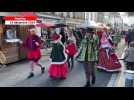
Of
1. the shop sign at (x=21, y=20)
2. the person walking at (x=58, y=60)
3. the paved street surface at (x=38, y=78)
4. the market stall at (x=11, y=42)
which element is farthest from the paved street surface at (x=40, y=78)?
the shop sign at (x=21, y=20)

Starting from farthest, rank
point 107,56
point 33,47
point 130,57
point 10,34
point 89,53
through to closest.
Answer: point 107,56 < point 10,34 < point 33,47 < point 130,57 < point 89,53

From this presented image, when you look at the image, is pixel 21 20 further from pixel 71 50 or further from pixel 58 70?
pixel 71 50

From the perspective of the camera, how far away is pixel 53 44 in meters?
8.20

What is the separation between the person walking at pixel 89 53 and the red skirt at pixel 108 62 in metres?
0.57

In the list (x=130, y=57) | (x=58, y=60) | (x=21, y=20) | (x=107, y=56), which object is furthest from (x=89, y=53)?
(x=107, y=56)

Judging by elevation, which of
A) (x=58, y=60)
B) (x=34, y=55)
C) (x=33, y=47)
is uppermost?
(x=33, y=47)

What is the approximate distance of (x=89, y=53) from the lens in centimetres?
775

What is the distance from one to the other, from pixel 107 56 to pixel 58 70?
42.3 inches

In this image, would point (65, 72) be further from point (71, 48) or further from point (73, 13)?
point (73, 13)

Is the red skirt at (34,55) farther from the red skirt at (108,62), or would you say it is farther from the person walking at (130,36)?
the person walking at (130,36)

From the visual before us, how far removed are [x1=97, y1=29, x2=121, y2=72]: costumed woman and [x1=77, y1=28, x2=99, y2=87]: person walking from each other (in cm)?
48

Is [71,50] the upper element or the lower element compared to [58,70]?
upper

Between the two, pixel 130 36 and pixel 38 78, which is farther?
pixel 38 78

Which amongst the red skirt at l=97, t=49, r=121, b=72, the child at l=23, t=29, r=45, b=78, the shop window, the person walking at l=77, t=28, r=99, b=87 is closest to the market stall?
the shop window
